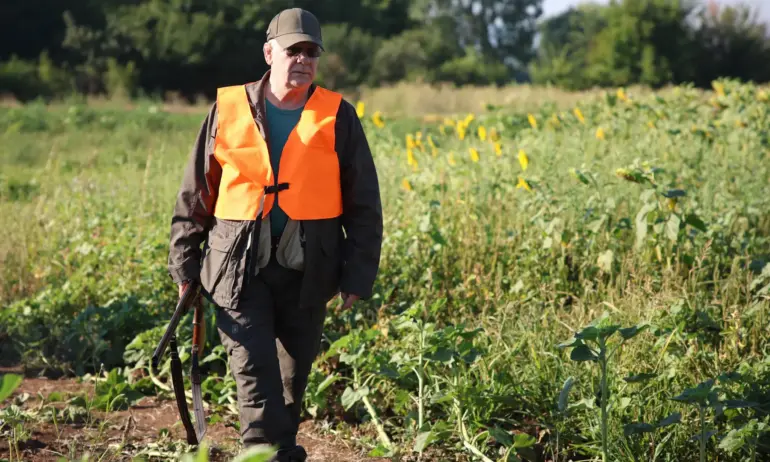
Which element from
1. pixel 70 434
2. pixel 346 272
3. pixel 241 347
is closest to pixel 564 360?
pixel 346 272

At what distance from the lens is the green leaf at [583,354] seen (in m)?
3.19

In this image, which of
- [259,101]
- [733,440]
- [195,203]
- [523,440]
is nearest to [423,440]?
[523,440]

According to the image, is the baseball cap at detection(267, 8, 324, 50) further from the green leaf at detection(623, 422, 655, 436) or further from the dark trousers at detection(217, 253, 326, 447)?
the green leaf at detection(623, 422, 655, 436)

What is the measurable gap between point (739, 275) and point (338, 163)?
2260mm

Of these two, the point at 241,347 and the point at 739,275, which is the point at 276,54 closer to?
the point at 241,347

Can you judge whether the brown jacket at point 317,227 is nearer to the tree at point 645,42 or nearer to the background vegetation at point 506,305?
the background vegetation at point 506,305

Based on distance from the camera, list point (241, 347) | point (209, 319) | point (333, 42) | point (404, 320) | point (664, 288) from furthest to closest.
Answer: point (333, 42) < point (209, 319) < point (664, 288) < point (404, 320) < point (241, 347)

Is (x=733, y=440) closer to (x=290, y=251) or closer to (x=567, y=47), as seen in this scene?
(x=290, y=251)

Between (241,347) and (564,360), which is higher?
(241,347)

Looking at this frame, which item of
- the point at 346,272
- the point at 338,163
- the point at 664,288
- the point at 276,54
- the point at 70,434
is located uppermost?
the point at 276,54

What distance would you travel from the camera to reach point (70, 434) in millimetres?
4043

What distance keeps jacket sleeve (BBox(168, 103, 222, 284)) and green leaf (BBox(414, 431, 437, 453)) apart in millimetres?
996

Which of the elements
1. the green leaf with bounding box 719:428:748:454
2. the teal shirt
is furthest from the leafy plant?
the teal shirt

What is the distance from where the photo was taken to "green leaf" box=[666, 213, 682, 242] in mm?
4781
